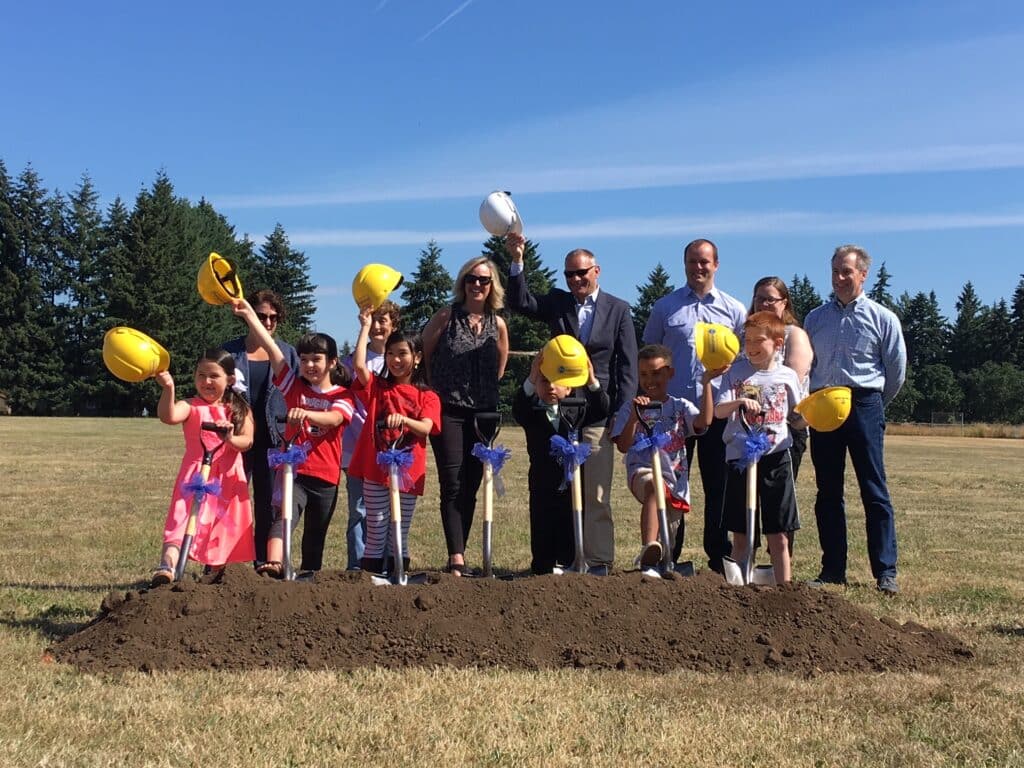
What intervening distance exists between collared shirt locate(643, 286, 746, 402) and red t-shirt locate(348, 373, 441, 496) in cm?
169

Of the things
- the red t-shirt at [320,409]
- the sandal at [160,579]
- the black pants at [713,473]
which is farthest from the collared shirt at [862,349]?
the sandal at [160,579]

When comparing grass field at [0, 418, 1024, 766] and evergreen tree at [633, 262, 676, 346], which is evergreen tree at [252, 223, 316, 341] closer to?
evergreen tree at [633, 262, 676, 346]

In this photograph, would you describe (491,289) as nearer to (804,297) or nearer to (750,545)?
(750,545)

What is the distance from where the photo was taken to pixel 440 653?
476 centimetres

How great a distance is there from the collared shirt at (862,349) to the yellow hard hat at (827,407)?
1.37 m

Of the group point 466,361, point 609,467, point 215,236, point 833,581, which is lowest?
point 833,581

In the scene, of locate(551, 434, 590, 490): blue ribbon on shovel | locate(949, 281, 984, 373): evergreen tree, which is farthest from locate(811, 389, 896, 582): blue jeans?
locate(949, 281, 984, 373): evergreen tree

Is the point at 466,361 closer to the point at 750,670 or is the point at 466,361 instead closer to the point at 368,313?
the point at 368,313

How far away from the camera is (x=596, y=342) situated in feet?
21.4

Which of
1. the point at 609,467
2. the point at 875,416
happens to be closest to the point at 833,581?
the point at 875,416

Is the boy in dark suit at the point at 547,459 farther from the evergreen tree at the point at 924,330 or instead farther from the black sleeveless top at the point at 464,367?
the evergreen tree at the point at 924,330

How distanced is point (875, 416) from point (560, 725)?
14.0ft

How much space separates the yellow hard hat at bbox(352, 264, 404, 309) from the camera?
19.9 ft

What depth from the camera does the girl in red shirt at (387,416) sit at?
20.1 ft
